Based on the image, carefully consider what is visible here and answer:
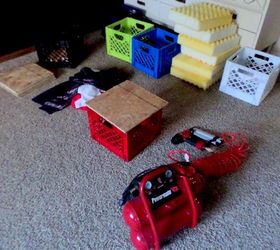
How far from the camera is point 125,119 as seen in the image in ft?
3.84

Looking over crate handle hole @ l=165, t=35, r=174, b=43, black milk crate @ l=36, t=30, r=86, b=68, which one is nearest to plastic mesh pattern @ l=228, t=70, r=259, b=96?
crate handle hole @ l=165, t=35, r=174, b=43

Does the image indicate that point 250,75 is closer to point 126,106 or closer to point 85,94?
point 126,106

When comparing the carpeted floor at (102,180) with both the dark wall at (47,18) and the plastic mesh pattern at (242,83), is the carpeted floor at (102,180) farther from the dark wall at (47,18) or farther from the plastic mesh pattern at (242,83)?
the dark wall at (47,18)

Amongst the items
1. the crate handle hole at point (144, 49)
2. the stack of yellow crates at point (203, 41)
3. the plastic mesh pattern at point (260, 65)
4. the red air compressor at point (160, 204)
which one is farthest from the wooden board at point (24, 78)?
the plastic mesh pattern at point (260, 65)

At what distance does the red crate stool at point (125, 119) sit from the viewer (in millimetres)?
1179

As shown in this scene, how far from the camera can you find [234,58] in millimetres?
1649

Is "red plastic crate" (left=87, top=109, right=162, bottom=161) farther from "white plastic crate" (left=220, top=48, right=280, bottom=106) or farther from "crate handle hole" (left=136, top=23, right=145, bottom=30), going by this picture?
"crate handle hole" (left=136, top=23, right=145, bottom=30)

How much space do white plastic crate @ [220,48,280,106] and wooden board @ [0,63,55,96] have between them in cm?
106

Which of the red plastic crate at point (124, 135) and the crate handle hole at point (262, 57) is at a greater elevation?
the crate handle hole at point (262, 57)

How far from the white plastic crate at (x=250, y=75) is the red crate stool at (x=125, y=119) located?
21.7 inches

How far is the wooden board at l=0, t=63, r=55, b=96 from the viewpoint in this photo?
1633mm

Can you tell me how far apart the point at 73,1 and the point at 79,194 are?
1567 mm

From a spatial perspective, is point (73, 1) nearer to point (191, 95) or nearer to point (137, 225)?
point (191, 95)

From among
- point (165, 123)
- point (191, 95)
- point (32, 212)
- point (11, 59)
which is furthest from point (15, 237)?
point (11, 59)
